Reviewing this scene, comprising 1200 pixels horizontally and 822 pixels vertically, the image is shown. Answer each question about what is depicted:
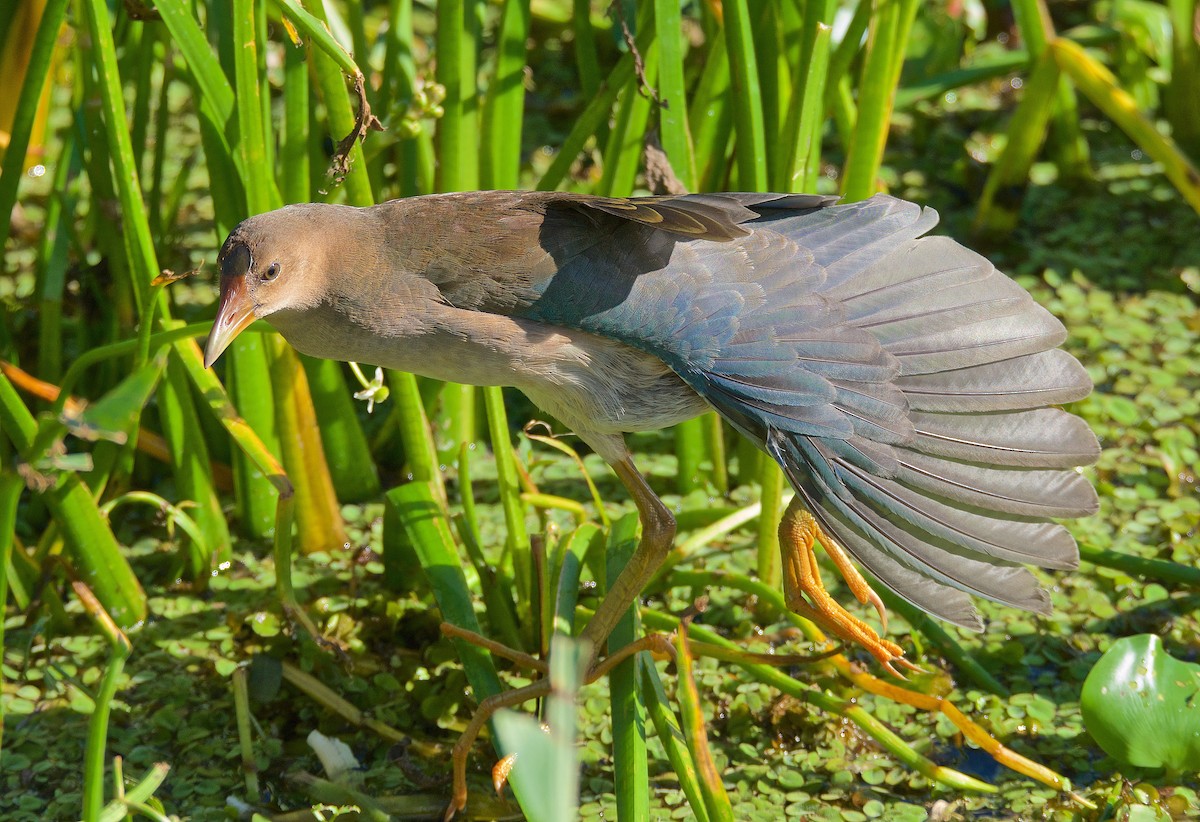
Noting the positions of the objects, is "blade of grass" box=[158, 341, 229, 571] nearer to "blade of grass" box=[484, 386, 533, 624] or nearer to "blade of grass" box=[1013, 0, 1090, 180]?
"blade of grass" box=[484, 386, 533, 624]

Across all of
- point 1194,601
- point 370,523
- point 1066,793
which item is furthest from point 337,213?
point 1194,601

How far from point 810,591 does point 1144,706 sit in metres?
0.56

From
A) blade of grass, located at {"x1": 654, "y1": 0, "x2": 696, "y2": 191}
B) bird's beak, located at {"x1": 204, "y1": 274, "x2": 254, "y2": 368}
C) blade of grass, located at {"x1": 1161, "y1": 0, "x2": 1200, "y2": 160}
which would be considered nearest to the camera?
bird's beak, located at {"x1": 204, "y1": 274, "x2": 254, "y2": 368}

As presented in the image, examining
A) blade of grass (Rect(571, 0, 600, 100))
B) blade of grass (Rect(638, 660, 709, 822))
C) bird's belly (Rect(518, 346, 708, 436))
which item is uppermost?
blade of grass (Rect(571, 0, 600, 100))

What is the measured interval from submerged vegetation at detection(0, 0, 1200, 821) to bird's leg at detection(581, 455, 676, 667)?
0.06 m

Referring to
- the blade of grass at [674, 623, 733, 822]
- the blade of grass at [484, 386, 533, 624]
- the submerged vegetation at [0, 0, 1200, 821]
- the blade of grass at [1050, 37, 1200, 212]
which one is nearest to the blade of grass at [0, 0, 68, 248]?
the submerged vegetation at [0, 0, 1200, 821]

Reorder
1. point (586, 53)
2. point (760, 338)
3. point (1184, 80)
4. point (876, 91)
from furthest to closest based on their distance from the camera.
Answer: point (1184, 80) < point (586, 53) < point (876, 91) < point (760, 338)

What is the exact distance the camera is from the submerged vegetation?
81.0 inches

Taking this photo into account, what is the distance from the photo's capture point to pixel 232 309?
5.58ft

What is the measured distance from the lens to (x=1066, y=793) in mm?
2102

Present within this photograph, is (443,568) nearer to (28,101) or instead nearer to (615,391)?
(615,391)

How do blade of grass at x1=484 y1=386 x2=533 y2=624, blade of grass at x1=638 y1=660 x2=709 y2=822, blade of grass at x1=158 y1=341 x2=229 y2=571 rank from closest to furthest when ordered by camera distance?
1. blade of grass at x1=638 y1=660 x2=709 y2=822
2. blade of grass at x1=484 y1=386 x2=533 y2=624
3. blade of grass at x1=158 y1=341 x2=229 y2=571

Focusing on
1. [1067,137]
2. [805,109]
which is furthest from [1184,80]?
[805,109]

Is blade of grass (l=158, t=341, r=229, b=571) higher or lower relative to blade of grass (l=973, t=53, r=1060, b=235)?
lower
